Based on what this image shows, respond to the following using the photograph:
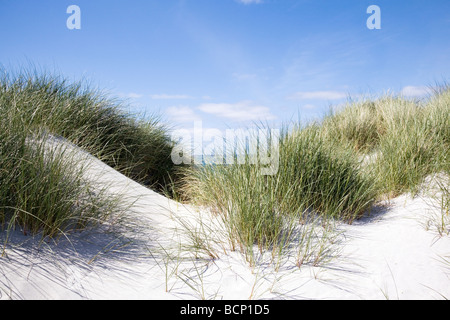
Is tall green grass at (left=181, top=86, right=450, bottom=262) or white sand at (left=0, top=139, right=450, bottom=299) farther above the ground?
tall green grass at (left=181, top=86, right=450, bottom=262)

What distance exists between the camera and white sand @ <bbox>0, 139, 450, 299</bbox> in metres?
1.83

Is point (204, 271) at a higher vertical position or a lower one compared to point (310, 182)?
lower

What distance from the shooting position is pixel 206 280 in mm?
1996

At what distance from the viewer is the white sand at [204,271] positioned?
6.01ft

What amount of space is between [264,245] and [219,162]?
1276 mm

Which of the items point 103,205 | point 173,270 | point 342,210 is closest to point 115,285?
point 173,270

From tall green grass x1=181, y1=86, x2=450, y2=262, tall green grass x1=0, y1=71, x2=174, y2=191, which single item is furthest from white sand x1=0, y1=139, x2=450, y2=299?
tall green grass x1=0, y1=71, x2=174, y2=191

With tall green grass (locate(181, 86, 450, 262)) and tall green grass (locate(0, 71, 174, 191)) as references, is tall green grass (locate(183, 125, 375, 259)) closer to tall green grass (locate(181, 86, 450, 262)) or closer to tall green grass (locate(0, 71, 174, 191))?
tall green grass (locate(181, 86, 450, 262))

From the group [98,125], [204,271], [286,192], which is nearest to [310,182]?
[286,192]

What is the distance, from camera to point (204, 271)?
2086mm

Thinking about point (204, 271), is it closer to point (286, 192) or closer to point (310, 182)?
point (286, 192)

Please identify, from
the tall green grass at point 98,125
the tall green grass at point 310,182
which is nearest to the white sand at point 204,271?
the tall green grass at point 310,182
